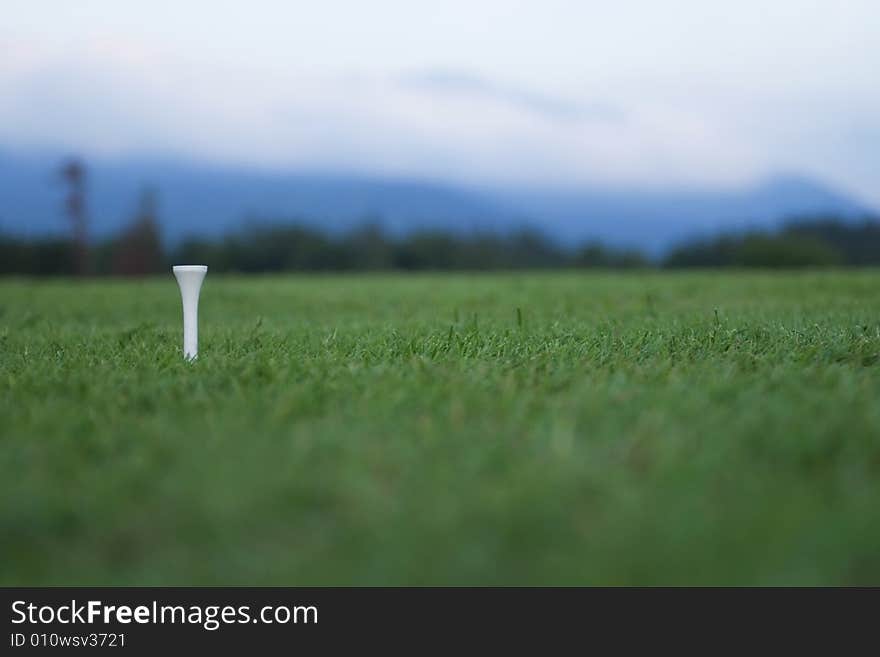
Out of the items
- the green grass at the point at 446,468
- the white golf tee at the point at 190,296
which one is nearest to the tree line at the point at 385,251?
the white golf tee at the point at 190,296

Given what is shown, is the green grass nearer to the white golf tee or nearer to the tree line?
the white golf tee

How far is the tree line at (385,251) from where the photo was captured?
4441cm

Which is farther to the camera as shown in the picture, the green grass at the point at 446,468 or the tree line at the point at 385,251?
the tree line at the point at 385,251

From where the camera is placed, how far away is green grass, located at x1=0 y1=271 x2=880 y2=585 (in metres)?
1.60

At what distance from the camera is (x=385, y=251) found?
49562mm

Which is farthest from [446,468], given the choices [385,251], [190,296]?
[385,251]

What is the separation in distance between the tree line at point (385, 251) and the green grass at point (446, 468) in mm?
42936

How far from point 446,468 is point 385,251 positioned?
47994 millimetres

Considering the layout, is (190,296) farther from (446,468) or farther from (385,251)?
(385,251)

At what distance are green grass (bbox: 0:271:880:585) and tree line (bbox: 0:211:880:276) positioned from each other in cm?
4294

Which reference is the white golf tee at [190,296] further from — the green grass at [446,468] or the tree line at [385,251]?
the tree line at [385,251]

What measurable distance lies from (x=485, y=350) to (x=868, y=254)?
2314 inches
